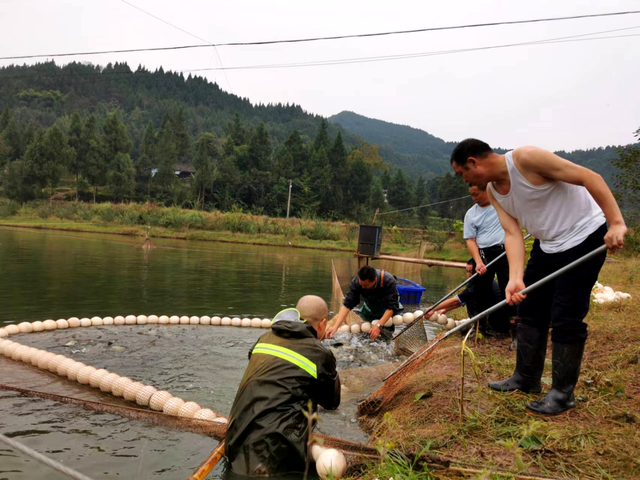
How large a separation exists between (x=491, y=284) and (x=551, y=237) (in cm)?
278

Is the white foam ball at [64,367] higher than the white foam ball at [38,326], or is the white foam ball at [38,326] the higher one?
the white foam ball at [64,367]

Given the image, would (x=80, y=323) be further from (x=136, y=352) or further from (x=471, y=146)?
(x=471, y=146)

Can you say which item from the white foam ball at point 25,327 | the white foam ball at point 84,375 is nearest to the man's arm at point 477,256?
the white foam ball at point 84,375

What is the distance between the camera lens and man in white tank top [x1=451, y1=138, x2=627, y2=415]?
9.60ft

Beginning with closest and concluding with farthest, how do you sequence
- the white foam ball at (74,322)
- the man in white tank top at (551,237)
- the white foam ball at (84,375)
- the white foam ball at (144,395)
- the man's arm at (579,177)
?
the man's arm at (579,177), the man in white tank top at (551,237), the white foam ball at (144,395), the white foam ball at (84,375), the white foam ball at (74,322)

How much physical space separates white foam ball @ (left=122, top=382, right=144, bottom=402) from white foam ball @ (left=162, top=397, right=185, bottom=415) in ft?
1.59

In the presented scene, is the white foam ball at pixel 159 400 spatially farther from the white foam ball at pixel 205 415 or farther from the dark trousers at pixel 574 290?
the dark trousers at pixel 574 290

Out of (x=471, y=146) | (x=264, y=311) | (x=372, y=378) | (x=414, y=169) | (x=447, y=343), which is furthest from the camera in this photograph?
(x=414, y=169)

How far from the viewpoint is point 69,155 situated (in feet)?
181

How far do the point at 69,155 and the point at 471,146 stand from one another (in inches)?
2375

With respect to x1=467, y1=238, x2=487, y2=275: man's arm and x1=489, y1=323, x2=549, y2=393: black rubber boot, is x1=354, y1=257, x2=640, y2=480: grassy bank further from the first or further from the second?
x1=467, y1=238, x2=487, y2=275: man's arm

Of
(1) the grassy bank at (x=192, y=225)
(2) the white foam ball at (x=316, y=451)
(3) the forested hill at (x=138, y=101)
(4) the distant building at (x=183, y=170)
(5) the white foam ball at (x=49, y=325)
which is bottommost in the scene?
(1) the grassy bank at (x=192, y=225)

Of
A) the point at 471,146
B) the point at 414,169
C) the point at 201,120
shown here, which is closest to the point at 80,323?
the point at 471,146

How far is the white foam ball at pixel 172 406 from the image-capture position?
4539 mm
